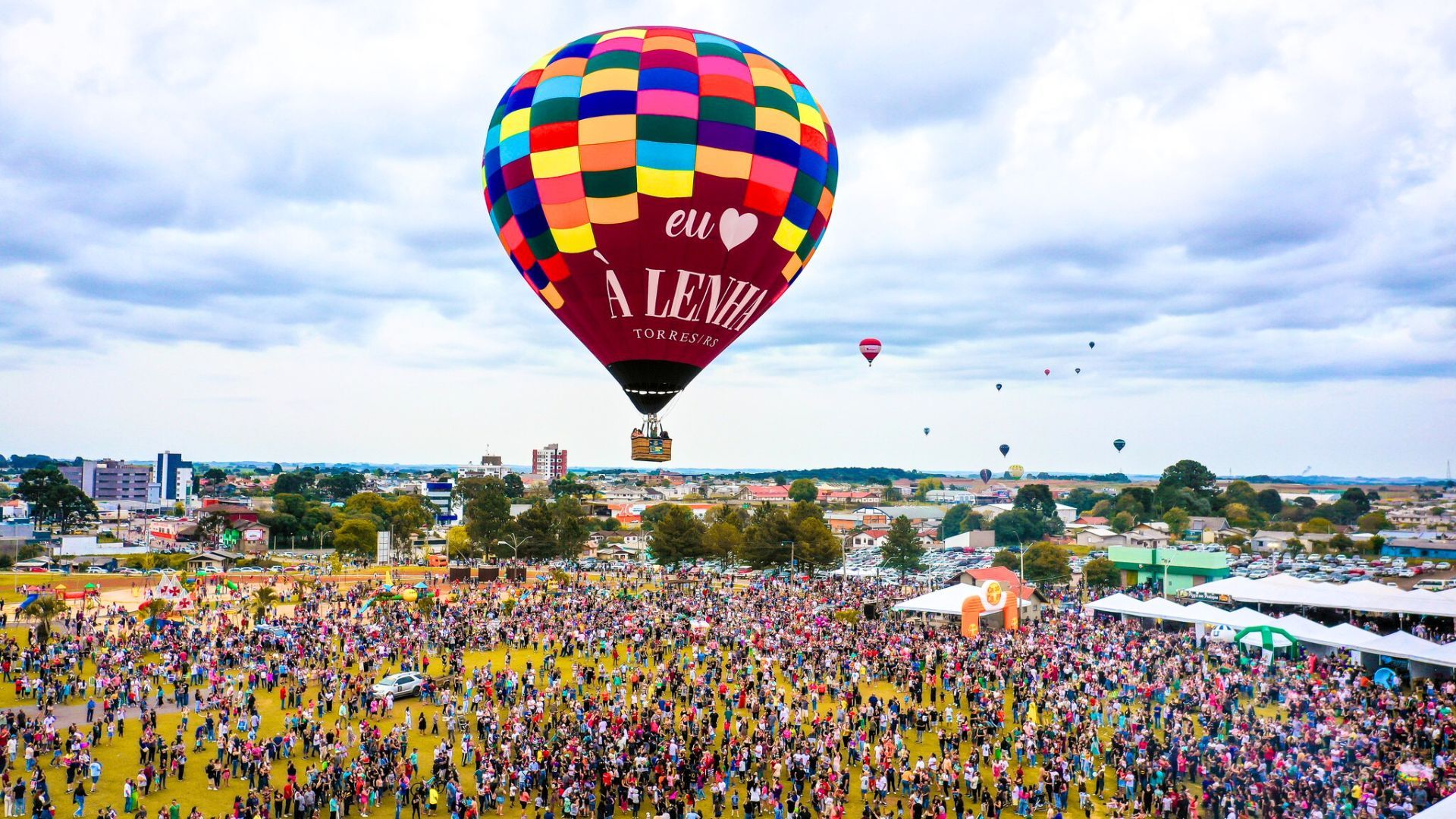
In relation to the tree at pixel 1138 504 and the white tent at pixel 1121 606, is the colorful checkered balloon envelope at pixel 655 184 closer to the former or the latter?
the white tent at pixel 1121 606

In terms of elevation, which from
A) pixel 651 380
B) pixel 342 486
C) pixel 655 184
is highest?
pixel 655 184

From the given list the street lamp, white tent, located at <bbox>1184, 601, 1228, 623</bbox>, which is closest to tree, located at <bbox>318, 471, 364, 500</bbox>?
the street lamp

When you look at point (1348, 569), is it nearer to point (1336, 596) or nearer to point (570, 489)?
point (1336, 596)

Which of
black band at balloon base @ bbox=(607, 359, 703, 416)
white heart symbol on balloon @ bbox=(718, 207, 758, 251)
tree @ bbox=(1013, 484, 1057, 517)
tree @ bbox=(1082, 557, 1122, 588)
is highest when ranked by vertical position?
white heart symbol on balloon @ bbox=(718, 207, 758, 251)

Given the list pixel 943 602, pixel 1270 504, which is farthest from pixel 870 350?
pixel 1270 504

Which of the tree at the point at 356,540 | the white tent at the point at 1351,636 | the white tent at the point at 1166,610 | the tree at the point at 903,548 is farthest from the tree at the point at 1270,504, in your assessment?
the white tent at the point at 1351,636

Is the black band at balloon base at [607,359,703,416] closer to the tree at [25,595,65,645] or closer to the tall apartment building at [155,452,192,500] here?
the tree at [25,595,65,645]
